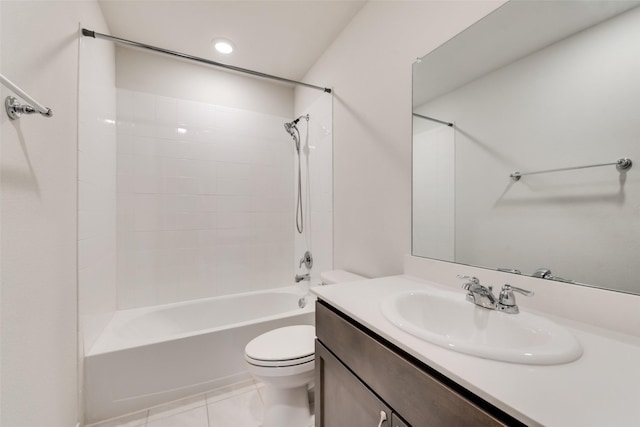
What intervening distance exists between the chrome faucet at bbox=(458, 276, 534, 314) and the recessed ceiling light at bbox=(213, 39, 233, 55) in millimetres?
2320

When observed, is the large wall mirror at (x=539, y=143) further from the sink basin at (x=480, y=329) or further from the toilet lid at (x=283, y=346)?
the toilet lid at (x=283, y=346)

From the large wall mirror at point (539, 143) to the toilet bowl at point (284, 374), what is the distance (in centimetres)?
85

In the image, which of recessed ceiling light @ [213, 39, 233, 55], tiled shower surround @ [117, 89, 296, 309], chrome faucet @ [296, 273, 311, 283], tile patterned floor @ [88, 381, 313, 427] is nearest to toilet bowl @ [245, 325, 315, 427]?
tile patterned floor @ [88, 381, 313, 427]

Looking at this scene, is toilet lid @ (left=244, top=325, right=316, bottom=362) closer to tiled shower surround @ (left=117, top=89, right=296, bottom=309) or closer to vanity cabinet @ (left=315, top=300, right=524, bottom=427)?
vanity cabinet @ (left=315, top=300, right=524, bottom=427)

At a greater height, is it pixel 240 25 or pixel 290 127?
pixel 240 25

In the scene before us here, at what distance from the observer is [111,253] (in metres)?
1.92

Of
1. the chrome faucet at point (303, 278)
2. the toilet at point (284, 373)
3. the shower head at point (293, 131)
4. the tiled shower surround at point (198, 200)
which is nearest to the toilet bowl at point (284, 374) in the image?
the toilet at point (284, 373)

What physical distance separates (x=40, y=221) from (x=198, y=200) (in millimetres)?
1359

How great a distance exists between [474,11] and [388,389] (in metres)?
1.43

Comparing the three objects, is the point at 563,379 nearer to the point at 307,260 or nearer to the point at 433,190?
the point at 433,190

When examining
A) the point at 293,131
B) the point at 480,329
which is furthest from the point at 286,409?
the point at 293,131

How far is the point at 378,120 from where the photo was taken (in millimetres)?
1559

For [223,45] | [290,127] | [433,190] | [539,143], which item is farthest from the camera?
[290,127]

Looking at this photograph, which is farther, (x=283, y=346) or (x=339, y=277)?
(x=339, y=277)
